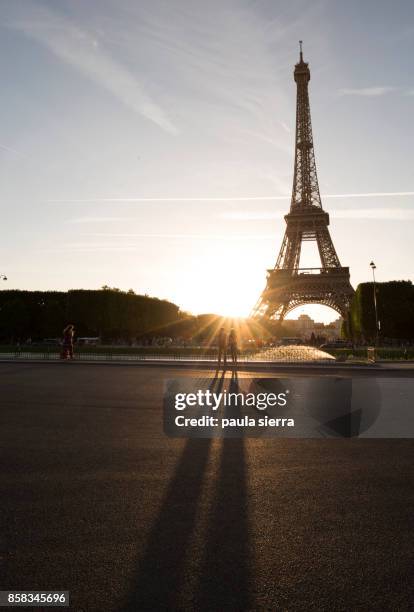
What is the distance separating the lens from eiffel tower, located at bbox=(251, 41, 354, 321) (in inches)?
2452

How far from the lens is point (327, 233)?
215 feet

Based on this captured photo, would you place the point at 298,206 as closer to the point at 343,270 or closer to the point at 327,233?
the point at 327,233

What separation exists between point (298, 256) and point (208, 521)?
65137mm

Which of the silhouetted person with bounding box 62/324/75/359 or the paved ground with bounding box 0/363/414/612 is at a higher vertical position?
the silhouetted person with bounding box 62/324/75/359

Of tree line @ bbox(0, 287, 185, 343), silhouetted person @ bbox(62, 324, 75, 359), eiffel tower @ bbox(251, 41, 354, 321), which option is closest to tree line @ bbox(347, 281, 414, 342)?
eiffel tower @ bbox(251, 41, 354, 321)

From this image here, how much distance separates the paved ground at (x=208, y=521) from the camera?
3.14 metres

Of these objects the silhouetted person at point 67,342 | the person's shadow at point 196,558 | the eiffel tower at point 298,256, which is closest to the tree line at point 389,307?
the eiffel tower at point 298,256

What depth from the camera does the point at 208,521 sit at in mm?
4262

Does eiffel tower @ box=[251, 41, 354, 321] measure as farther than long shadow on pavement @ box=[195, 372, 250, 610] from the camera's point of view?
Yes

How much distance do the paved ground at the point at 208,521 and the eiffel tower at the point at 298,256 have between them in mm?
55901

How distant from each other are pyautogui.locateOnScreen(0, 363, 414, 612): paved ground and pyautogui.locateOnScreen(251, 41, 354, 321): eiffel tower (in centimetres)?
5590

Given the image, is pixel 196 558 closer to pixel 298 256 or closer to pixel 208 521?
pixel 208 521

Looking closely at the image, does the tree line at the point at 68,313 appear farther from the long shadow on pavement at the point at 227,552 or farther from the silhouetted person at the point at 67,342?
the long shadow on pavement at the point at 227,552

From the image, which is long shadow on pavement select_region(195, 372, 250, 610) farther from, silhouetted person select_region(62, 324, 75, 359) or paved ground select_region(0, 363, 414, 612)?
silhouetted person select_region(62, 324, 75, 359)
